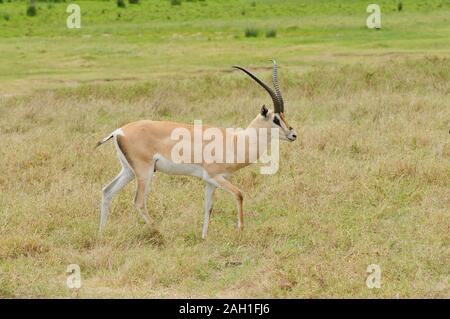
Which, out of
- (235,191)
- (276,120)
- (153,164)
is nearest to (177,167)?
(153,164)

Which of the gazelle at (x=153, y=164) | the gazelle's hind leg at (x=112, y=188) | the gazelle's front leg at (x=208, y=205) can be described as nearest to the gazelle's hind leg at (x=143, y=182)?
the gazelle at (x=153, y=164)

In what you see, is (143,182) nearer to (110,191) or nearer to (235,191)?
(110,191)

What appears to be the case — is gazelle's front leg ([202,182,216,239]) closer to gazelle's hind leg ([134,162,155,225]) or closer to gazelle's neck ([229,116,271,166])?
gazelle's neck ([229,116,271,166])

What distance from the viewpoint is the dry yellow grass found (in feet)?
23.6

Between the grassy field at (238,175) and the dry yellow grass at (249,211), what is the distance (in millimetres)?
24

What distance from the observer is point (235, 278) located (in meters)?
7.33

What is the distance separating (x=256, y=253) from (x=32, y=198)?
2915mm

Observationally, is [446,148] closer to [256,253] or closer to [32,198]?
[256,253]

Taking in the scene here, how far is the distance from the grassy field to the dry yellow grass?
24 millimetres

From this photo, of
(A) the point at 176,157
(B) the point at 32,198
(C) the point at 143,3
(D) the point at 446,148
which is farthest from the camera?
(C) the point at 143,3

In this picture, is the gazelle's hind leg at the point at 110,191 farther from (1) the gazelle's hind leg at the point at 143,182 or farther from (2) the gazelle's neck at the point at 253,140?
(2) the gazelle's neck at the point at 253,140

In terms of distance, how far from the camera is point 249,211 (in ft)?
30.9

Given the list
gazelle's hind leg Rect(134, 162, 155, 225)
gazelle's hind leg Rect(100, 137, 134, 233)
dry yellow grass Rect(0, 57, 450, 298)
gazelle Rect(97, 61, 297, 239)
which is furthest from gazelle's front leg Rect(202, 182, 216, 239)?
gazelle's hind leg Rect(100, 137, 134, 233)
